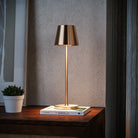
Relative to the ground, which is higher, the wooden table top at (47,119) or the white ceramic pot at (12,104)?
the white ceramic pot at (12,104)

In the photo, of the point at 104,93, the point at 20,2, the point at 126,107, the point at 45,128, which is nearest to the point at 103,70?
the point at 104,93

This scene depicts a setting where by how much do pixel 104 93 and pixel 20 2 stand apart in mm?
912

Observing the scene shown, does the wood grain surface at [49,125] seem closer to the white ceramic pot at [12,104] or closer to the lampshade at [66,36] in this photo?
the white ceramic pot at [12,104]

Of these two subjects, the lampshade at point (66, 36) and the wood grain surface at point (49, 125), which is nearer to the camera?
the wood grain surface at point (49, 125)

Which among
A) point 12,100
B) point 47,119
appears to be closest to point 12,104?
point 12,100

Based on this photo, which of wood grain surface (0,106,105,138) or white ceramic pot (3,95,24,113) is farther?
white ceramic pot (3,95,24,113)

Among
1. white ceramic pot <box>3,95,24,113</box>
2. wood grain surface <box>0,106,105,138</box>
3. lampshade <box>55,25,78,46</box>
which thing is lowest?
wood grain surface <box>0,106,105,138</box>

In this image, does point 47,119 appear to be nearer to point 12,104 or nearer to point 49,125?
point 49,125

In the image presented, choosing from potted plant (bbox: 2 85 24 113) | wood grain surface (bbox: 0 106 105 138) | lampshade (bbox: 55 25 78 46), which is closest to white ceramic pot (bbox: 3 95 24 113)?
potted plant (bbox: 2 85 24 113)

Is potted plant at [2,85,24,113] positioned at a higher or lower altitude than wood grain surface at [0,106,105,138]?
higher

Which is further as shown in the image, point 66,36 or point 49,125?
point 66,36

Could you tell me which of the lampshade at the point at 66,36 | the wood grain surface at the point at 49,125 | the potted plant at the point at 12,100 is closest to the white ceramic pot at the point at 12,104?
the potted plant at the point at 12,100

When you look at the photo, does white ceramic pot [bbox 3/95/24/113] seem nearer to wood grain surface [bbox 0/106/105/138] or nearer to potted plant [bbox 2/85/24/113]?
potted plant [bbox 2/85/24/113]

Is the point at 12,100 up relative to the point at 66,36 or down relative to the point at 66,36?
down
